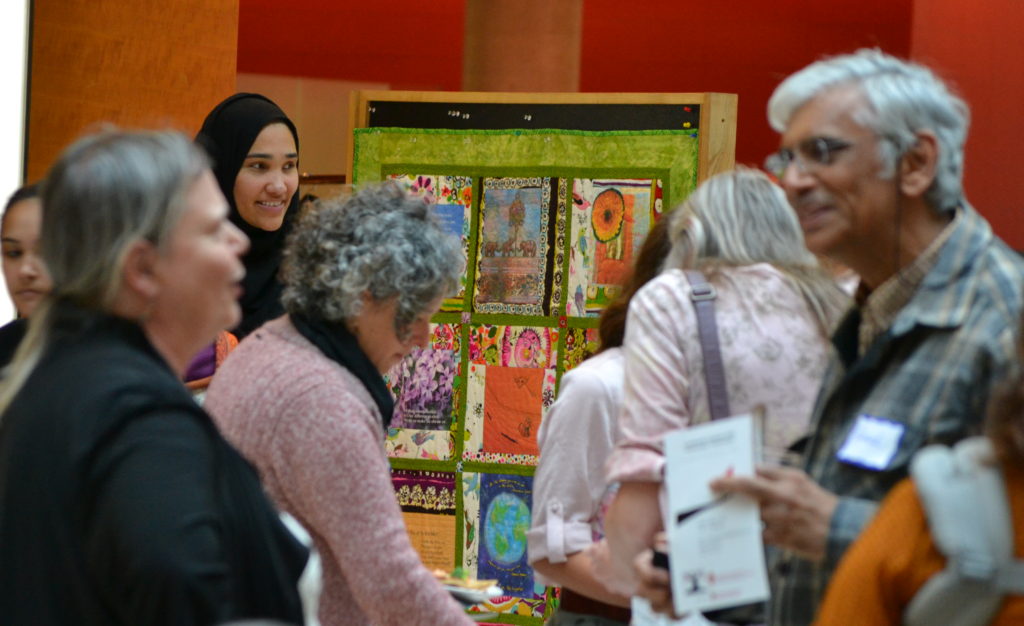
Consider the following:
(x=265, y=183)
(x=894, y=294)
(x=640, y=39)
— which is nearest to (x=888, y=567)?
(x=894, y=294)

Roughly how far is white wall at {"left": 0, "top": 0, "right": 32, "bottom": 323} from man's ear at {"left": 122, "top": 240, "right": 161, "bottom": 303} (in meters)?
3.47

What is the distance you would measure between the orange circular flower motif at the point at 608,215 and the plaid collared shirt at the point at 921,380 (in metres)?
2.80

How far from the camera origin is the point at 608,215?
191 inches

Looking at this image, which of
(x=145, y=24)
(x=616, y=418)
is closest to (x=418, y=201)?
(x=616, y=418)

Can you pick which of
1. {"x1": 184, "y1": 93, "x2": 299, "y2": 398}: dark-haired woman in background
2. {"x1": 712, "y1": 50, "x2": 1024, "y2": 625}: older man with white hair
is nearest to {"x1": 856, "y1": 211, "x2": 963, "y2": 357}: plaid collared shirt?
{"x1": 712, "y1": 50, "x2": 1024, "y2": 625}: older man with white hair

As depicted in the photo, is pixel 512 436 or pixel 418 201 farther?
pixel 512 436

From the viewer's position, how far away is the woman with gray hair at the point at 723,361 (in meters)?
2.34

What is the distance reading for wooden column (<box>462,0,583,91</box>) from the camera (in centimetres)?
860

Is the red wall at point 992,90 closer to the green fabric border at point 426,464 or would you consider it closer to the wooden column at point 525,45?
the wooden column at point 525,45

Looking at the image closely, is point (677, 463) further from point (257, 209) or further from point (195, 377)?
point (257, 209)

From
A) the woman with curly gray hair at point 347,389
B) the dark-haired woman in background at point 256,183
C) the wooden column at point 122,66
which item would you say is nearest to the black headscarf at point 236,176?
the dark-haired woman in background at point 256,183

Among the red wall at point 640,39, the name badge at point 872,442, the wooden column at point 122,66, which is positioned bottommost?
the name badge at point 872,442

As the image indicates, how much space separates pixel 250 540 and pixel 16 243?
78.7 inches

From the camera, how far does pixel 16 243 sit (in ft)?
11.4
